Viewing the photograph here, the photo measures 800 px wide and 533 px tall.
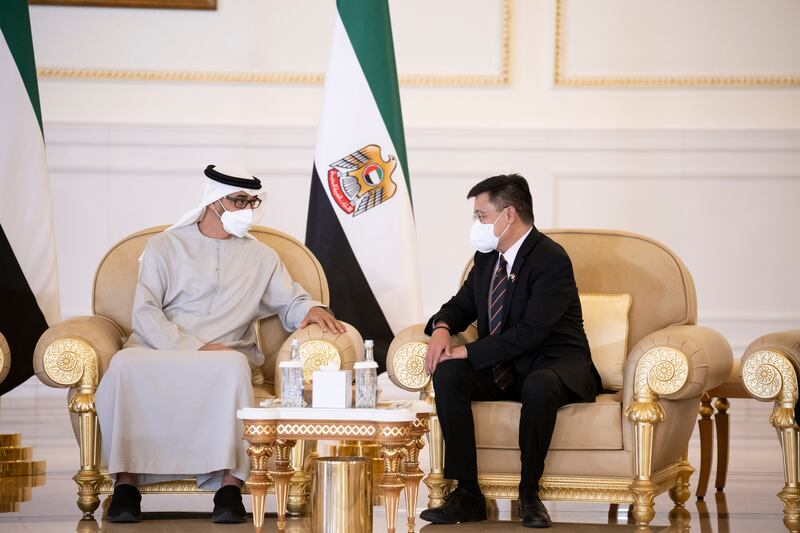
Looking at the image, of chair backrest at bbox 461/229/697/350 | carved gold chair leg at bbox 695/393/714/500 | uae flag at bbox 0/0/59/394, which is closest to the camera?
chair backrest at bbox 461/229/697/350

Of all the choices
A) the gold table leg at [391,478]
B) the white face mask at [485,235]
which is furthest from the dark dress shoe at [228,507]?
the white face mask at [485,235]

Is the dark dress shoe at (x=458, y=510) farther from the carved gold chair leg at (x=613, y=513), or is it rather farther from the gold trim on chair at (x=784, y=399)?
the gold trim on chair at (x=784, y=399)

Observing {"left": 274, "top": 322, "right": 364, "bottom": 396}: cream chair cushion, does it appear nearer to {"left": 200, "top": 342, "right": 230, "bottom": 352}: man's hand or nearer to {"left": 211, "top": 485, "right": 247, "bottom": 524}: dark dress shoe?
{"left": 200, "top": 342, "right": 230, "bottom": 352}: man's hand

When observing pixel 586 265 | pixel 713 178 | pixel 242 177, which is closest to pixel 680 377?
pixel 586 265

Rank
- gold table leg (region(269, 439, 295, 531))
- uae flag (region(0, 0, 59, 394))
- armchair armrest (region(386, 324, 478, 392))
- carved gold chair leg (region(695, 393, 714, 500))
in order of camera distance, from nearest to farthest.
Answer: gold table leg (region(269, 439, 295, 531)), armchair armrest (region(386, 324, 478, 392)), carved gold chair leg (region(695, 393, 714, 500)), uae flag (region(0, 0, 59, 394))

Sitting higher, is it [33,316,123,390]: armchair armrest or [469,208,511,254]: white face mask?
[469,208,511,254]: white face mask

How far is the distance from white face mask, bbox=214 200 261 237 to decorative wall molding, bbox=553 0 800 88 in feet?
10.00

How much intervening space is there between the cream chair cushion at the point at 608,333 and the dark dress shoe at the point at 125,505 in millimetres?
1670

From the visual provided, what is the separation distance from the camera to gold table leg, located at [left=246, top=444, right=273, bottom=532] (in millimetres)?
3180

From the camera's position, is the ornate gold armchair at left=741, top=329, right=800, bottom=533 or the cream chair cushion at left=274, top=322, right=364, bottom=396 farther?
the cream chair cushion at left=274, top=322, right=364, bottom=396

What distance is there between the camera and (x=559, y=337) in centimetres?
372

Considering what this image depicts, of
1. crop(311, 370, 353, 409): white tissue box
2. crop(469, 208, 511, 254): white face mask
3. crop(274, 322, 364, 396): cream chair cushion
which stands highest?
crop(469, 208, 511, 254): white face mask

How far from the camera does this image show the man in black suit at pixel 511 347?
11.3 ft

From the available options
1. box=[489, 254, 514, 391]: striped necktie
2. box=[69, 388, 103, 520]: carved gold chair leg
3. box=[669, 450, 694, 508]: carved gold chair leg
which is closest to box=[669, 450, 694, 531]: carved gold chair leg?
box=[669, 450, 694, 508]: carved gold chair leg
